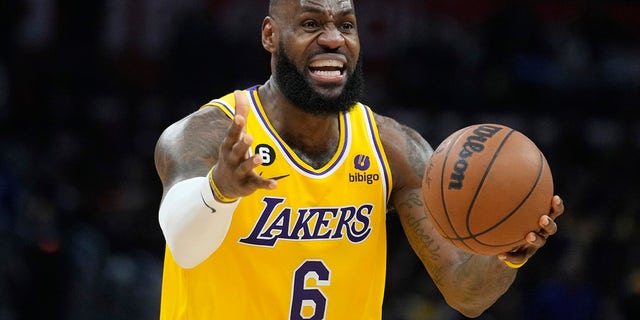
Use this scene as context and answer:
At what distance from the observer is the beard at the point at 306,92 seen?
4723 mm

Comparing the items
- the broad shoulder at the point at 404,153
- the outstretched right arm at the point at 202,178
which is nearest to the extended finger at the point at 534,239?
the broad shoulder at the point at 404,153

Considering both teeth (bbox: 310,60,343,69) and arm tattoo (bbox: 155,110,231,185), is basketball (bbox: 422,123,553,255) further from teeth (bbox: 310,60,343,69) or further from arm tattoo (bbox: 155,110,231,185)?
arm tattoo (bbox: 155,110,231,185)

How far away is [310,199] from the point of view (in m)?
4.65

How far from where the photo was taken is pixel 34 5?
11.5 meters

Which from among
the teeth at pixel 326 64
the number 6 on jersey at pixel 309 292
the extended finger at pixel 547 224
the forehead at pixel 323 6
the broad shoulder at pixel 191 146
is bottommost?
the number 6 on jersey at pixel 309 292

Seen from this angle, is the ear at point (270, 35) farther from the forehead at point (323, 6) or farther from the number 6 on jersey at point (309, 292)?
the number 6 on jersey at point (309, 292)

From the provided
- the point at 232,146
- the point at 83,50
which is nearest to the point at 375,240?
the point at 232,146

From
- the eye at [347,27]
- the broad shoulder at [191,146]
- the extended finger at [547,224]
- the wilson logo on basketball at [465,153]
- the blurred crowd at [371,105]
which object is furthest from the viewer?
the blurred crowd at [371,105]

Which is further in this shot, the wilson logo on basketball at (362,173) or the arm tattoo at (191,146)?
the wilson logo on basketball at (362,173)

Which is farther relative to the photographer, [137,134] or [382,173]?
[137,134]

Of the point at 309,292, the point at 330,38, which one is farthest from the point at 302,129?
the point at 309,292

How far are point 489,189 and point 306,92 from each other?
41.8 inches

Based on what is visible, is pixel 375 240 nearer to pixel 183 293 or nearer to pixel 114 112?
pixel 183 293

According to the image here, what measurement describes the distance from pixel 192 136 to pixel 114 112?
22.1 ft
